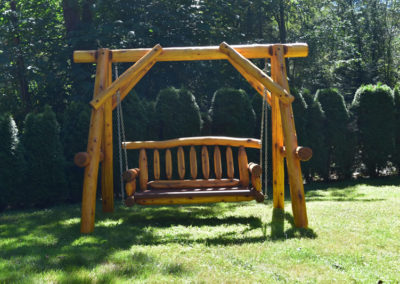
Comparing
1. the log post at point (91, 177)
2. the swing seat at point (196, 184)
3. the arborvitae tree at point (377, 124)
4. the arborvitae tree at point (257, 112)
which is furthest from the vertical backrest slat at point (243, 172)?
the arborvitae tree at point (377, 124)

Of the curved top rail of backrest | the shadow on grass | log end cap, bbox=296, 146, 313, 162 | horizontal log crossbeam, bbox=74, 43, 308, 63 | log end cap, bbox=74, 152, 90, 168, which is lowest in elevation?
the shadow on grass

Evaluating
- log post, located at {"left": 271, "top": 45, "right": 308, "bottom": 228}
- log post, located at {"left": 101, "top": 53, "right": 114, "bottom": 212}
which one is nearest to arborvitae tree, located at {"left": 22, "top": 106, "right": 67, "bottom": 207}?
log post, located at {"left": 101, "top": 53, "right": 114, "bottom": 212}

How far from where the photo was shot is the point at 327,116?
9914mm

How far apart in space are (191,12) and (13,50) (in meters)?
4.73

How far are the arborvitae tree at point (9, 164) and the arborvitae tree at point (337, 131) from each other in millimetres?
6667

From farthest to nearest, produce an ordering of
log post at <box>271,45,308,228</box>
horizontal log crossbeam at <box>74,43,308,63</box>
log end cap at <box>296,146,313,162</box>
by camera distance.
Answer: horizontal log crossbeam at <box>74,43,308,63</box> < log post at <box>271,45,308,228</box> < log end cap at <box>296,146,313,162</box>

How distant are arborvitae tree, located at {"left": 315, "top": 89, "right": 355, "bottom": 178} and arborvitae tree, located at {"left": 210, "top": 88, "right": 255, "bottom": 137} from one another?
1973 mm

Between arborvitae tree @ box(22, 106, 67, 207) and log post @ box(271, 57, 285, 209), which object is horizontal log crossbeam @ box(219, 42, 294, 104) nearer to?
log post @ box(271, 57, 285, 209)

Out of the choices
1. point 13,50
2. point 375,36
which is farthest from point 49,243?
point 375,36

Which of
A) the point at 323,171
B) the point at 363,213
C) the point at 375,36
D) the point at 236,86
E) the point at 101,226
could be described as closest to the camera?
the point at 101,226

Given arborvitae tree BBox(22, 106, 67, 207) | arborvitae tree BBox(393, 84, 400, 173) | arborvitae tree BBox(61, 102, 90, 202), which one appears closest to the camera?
arborvitae tree BBox(22, 106, 67, 207)

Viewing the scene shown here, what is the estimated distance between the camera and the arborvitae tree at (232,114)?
8.98 metres

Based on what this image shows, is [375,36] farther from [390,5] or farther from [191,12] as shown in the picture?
[191,12]

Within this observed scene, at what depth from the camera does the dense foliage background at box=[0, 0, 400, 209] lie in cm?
775
